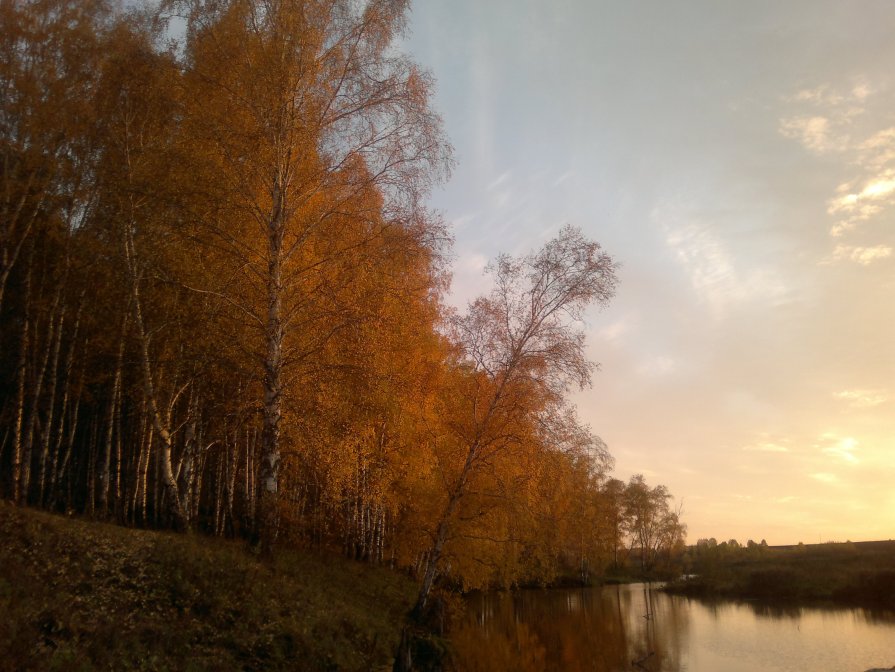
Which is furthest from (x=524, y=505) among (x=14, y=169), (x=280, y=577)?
(x=14, y=169)

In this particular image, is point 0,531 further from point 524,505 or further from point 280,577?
point 524,505

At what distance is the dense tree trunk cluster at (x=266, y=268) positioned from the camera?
1114 cm

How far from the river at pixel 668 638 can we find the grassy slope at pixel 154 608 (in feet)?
→ 20.4

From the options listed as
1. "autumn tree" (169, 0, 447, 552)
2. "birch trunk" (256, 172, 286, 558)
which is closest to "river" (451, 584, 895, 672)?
"birch trunk" (256, 172, 286, 558)

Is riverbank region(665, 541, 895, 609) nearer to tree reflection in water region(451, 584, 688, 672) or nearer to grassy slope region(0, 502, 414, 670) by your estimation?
tree reflection in water region(451, 584, 688, 672)

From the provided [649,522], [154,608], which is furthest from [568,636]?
[649,522]

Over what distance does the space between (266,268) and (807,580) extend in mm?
43634

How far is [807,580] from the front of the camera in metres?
40.0

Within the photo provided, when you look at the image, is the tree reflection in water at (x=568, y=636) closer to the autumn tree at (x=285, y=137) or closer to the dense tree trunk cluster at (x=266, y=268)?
the dense tree trunk cluster at (x=266, y=268)

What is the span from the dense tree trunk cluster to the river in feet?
11.5

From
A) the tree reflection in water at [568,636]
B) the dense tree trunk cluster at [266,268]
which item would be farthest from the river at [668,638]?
the dense tree trunk cluster at [266,268]

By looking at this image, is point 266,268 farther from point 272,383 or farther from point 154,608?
point 154,608

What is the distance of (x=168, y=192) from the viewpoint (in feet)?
35.5

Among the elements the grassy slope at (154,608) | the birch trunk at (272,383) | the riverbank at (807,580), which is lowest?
the riverbank at (807,580)
